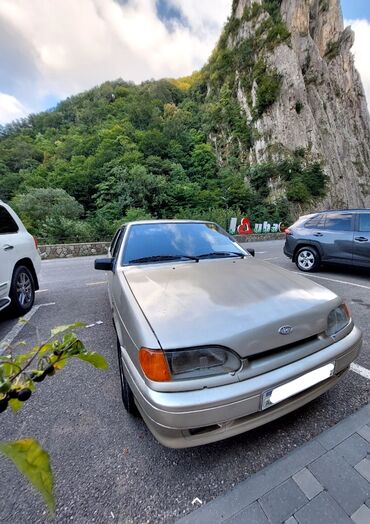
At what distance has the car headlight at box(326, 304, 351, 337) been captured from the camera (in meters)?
1.75

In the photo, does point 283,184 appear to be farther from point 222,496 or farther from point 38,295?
point 222,496

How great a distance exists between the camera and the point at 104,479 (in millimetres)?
1423

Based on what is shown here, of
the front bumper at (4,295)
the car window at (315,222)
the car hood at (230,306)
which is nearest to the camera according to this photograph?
the car hood at (230,306)

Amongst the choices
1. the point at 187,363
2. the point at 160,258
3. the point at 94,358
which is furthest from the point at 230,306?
the point at 160,258

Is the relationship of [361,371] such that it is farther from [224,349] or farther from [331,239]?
[331,239]

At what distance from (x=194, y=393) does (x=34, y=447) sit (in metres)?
0.90

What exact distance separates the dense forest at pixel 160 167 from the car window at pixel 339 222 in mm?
11706

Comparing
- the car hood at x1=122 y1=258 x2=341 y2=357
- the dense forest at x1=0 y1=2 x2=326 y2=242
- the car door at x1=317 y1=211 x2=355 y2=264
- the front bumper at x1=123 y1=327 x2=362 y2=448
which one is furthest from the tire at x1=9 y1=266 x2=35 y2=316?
the dense forest at x1=0 y1=2 x2=326 y2=242

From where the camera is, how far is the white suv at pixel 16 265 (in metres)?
3.35

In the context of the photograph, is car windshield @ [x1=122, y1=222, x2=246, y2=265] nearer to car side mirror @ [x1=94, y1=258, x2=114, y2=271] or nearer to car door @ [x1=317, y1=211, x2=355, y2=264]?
car side mirror @ [x1=94, y1=258, x2=114, y2=271]

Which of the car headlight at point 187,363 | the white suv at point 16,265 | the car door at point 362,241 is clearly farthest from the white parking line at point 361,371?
the white suv at point 16,265

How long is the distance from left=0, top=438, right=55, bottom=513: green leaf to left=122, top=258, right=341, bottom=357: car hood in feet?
2.71

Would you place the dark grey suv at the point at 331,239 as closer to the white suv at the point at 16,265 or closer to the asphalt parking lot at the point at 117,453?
the asphalt parking lot at the point at 117,453

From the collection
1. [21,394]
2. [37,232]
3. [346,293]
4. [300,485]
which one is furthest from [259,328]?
[37,232]
